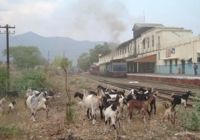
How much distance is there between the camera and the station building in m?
48.6

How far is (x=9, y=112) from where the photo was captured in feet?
63.8

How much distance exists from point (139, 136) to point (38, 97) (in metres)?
5.63

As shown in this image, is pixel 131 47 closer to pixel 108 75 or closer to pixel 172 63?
pixel 108 75

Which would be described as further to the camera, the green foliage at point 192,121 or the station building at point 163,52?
the station building at point 163,52

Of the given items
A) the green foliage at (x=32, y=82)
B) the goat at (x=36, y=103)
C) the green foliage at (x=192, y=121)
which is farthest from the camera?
the green foliage at (x=32, y=82)

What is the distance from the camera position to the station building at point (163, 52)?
48.6 meters

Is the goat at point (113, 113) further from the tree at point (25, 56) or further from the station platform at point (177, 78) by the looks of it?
the tree at point (25, 56)

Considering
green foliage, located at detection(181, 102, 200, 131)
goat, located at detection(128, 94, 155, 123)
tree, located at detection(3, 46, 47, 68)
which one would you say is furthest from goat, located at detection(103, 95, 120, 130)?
tree, located at detection(3, 46, 47, 68)

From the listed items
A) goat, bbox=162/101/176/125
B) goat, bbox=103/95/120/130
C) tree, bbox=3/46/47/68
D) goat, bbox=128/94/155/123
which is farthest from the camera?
→ tree, bbox=3/46/47/68

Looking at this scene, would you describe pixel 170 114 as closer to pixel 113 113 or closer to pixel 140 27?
pixel 113 113

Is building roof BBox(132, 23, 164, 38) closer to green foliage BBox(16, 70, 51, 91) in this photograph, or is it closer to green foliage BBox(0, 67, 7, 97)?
green foliage BBox(16, 70, 51, 91)

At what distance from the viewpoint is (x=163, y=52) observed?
5950 cm

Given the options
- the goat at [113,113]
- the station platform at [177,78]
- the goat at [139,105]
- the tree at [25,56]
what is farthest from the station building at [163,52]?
the tree at [25,56]

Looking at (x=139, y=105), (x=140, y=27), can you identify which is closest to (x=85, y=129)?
(x=139, y=105)
